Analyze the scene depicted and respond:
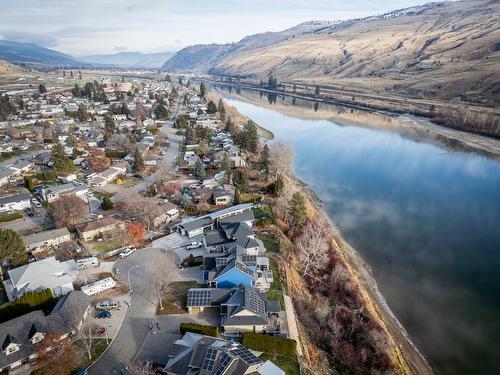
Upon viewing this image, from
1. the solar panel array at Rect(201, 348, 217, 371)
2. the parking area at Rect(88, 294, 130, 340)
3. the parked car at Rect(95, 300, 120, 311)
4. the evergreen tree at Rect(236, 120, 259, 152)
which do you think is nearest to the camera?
the solar panel array at Rect(201, 348, 217, 371)

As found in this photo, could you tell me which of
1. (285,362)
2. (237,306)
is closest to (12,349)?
(237,306)

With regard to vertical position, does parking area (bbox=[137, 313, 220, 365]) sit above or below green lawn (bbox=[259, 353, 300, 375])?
below

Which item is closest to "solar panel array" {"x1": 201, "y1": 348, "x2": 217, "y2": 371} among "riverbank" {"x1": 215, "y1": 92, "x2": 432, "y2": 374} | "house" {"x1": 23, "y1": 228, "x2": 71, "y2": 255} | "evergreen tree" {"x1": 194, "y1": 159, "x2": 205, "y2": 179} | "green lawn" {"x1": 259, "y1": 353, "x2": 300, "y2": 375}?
"green lawn" {"x1": 259, "y1": 353, "x2": 300, "y2": 375}

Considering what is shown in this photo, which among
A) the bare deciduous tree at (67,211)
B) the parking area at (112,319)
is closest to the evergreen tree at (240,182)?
the bare deciduous tree at (67,211)

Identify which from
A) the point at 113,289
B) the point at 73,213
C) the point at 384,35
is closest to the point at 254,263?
the point at 113,289

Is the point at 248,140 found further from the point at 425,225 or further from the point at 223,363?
the point at 223,363

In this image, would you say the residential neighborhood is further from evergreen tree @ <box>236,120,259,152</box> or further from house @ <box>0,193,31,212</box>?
evergreen tree @ <box>236,120,259,152</box>

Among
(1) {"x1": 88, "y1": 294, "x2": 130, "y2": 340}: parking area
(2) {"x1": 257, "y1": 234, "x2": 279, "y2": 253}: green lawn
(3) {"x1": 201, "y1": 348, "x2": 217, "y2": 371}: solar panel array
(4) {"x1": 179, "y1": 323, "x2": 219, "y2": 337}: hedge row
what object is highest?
(3) {"x1": 201, "y1": 348, "x2": 217, "y2": 371}: solar panel array
